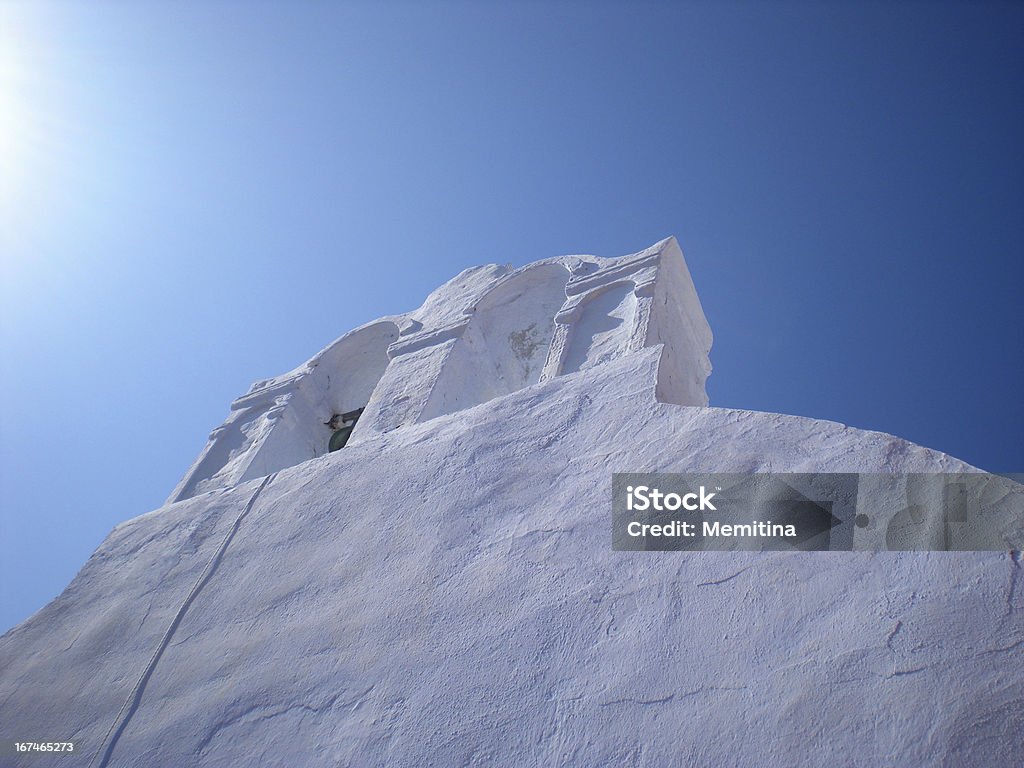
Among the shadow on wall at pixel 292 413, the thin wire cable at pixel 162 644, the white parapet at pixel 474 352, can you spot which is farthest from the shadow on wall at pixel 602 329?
the shadow on wall at pixel 292 413

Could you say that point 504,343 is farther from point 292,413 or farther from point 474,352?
point 292,413

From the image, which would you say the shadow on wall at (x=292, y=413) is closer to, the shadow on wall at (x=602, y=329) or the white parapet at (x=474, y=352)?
the white parapet at (x=474, y=352)

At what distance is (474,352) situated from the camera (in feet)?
18.4

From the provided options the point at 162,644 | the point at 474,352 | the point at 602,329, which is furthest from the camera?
the point at 474,352

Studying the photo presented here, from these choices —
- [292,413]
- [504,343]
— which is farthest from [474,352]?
[292,413]

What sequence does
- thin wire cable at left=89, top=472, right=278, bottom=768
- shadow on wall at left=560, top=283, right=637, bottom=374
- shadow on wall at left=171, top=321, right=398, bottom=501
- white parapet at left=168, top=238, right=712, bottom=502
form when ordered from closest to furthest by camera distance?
thin wire cable at left=89, top=472, right=278, bottom=768
shadow on wall at left=560, top=283, right=637, bottom=374
white parapet at left=168, top=238, right=712, bottom=502
shadow on wall at left=171, top=321, right=398, bottom=501

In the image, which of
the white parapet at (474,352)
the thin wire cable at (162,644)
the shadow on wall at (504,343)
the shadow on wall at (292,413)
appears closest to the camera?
the thin wire cable at (162,644)

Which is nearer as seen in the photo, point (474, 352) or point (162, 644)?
point (162, 644)

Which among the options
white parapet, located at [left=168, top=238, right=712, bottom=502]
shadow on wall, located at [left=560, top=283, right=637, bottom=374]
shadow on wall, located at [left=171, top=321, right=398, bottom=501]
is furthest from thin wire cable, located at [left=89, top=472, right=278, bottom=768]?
shadow on wall, located at [left=560, top=283, right=637, bottom=374]

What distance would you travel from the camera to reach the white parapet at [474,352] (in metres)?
4.97

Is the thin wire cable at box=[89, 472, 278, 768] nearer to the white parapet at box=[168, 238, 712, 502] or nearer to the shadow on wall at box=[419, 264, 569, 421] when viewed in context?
the white parapet at box=[168, 238, 712, 502]

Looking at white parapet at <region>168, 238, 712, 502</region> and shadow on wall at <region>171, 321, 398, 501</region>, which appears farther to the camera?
shadow on wall at <region>171, 321, 398, 501</region>

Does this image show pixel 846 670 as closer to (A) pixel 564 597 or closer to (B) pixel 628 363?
(A) pixel 564 597

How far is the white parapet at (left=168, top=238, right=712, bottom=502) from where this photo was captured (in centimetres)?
497
